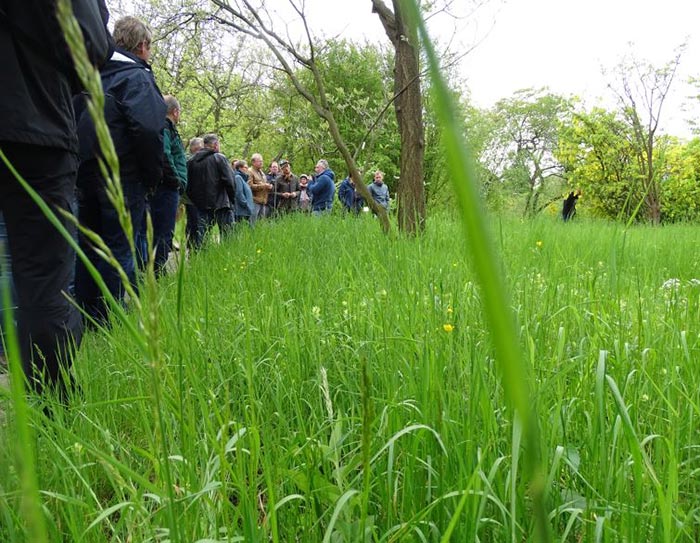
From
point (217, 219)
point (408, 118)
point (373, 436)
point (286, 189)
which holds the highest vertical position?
point (408, 118)

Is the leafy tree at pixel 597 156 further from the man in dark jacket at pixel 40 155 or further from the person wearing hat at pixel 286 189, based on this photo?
the man in dark jacket at pixel 40 155

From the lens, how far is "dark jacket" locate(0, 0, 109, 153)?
1.69 m

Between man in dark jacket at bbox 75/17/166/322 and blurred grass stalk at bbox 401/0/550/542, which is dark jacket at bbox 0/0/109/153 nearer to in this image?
man in dark jacket at bbox 75/17/166/322

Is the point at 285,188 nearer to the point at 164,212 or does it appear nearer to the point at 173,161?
the point at 173,161

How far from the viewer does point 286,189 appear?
1251cm

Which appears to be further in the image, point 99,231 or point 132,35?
point 99,231

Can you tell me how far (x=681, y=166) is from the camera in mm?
16500

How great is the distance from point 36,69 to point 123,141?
5.69 ft

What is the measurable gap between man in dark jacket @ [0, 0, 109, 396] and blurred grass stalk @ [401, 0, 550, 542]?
5.95ft

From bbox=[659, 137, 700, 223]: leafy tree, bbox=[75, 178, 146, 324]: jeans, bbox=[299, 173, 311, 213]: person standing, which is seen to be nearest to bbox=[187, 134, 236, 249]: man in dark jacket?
bbox=[75, 178, 146, 324]: jeans

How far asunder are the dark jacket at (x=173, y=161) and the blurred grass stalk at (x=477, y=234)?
4764mm

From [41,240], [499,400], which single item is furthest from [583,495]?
[41,240]

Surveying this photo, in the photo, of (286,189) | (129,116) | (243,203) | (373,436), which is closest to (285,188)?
(286,189)

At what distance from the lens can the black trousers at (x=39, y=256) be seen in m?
1.77
